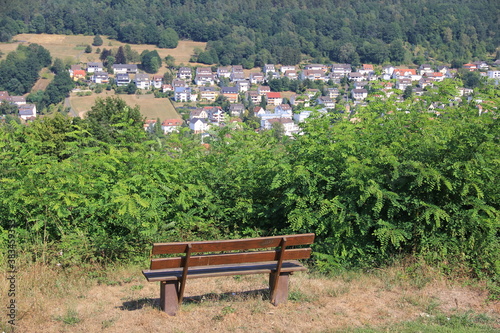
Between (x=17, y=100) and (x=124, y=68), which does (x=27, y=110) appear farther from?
(x=124, y=68)

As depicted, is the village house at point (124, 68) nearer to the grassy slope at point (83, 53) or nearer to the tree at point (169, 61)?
the grassy slope at point (83, 53)

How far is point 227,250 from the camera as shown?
3.79 m

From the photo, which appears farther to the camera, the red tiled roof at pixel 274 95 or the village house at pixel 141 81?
the village house at pixel 141 81

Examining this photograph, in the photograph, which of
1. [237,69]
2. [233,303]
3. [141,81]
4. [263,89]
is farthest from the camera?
[237,69]

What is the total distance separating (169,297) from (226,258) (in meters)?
0.47

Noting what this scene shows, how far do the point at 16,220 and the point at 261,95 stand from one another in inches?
3108

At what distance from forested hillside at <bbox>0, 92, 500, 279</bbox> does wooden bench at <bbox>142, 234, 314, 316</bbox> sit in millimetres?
992

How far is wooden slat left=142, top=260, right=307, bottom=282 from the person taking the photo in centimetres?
377

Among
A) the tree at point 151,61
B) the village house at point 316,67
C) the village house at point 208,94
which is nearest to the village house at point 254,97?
the village house at point 208,94

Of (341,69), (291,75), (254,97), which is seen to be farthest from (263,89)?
(341,69)

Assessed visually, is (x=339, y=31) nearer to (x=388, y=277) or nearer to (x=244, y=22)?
(x=244, y=22)

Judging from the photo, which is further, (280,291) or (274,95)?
(274,95)

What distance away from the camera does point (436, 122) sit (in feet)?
17.5

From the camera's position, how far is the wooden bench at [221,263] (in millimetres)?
3701
